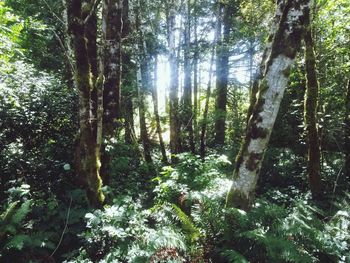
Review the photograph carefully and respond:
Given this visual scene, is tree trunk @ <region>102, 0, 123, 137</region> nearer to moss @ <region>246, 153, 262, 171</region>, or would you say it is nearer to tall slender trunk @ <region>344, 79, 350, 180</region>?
moss @ <region>246, 153, 262, 171</region>

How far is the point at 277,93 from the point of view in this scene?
509 cm

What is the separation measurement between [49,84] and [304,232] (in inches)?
268

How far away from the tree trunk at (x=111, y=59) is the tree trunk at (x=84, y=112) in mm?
1665

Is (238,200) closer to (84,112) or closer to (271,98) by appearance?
(271,98)

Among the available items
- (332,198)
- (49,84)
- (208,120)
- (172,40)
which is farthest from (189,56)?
(332,198)

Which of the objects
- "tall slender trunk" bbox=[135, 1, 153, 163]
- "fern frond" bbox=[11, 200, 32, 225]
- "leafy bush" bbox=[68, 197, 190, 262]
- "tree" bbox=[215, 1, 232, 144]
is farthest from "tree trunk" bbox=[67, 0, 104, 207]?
"tree" bbox=[215, 1, 232, 144]

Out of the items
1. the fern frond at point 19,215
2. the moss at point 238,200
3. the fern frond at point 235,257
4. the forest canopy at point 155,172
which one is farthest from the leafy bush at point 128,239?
the moss at point 238,200

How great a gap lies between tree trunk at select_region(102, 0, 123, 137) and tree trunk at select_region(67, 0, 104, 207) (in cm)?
167

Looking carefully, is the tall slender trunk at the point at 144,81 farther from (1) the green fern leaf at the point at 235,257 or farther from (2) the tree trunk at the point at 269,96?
(1) the green fern leaf at the point at 235,257

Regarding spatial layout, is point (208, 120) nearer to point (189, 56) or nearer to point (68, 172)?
point (189, 56)

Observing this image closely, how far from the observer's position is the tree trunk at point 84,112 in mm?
5340

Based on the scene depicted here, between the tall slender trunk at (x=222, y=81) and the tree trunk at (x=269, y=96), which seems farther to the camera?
the tall slender trunk at (x=222, y=81)

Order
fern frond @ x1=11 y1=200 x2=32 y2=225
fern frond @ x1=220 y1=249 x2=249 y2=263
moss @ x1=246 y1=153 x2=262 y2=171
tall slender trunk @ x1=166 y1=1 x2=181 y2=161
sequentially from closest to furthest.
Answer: fern frond @ x1=220 y1=249 x2=249 y2=263, fern frond @ x1=11 y1=200 x2=32 y2=225, moss @ x1=246 y1=153 x2=262 y2=171, tall slender trunk @ x1=166 y1=1 x2=181 y2=161

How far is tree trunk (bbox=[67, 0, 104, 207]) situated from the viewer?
5.34 meters
